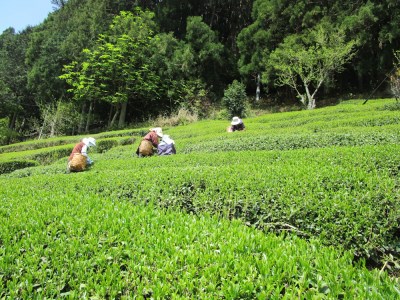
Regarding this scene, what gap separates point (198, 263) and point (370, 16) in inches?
1058

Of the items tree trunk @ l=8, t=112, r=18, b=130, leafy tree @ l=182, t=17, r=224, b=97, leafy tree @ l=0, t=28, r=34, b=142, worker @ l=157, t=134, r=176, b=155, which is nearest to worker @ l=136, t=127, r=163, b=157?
worker @ l=157, t=134, r=176, b=155

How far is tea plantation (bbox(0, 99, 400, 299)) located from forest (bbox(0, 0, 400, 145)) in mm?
21242

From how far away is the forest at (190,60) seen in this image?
2431 centimetres

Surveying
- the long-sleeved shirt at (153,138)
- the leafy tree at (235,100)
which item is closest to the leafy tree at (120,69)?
the leafy tree at (235,100)

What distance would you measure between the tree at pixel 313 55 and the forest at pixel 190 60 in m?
0.09

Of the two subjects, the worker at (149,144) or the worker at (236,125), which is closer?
the worker at (149,144)

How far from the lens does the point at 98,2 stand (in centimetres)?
3559

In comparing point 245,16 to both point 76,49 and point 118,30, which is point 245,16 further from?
point 76,49

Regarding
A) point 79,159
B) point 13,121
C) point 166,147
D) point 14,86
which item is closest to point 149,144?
point 166,147

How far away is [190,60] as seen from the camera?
29812 mm

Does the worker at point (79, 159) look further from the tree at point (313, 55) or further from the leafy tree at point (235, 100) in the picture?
the tree at point (313, 55)

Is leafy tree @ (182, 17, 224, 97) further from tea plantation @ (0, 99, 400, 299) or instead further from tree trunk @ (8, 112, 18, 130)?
tea plantation @ (0, 99, 400, 299)

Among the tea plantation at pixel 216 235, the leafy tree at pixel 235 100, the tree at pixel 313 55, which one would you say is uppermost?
the tree at pixel 313 55

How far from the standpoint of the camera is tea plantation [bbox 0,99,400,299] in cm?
192
